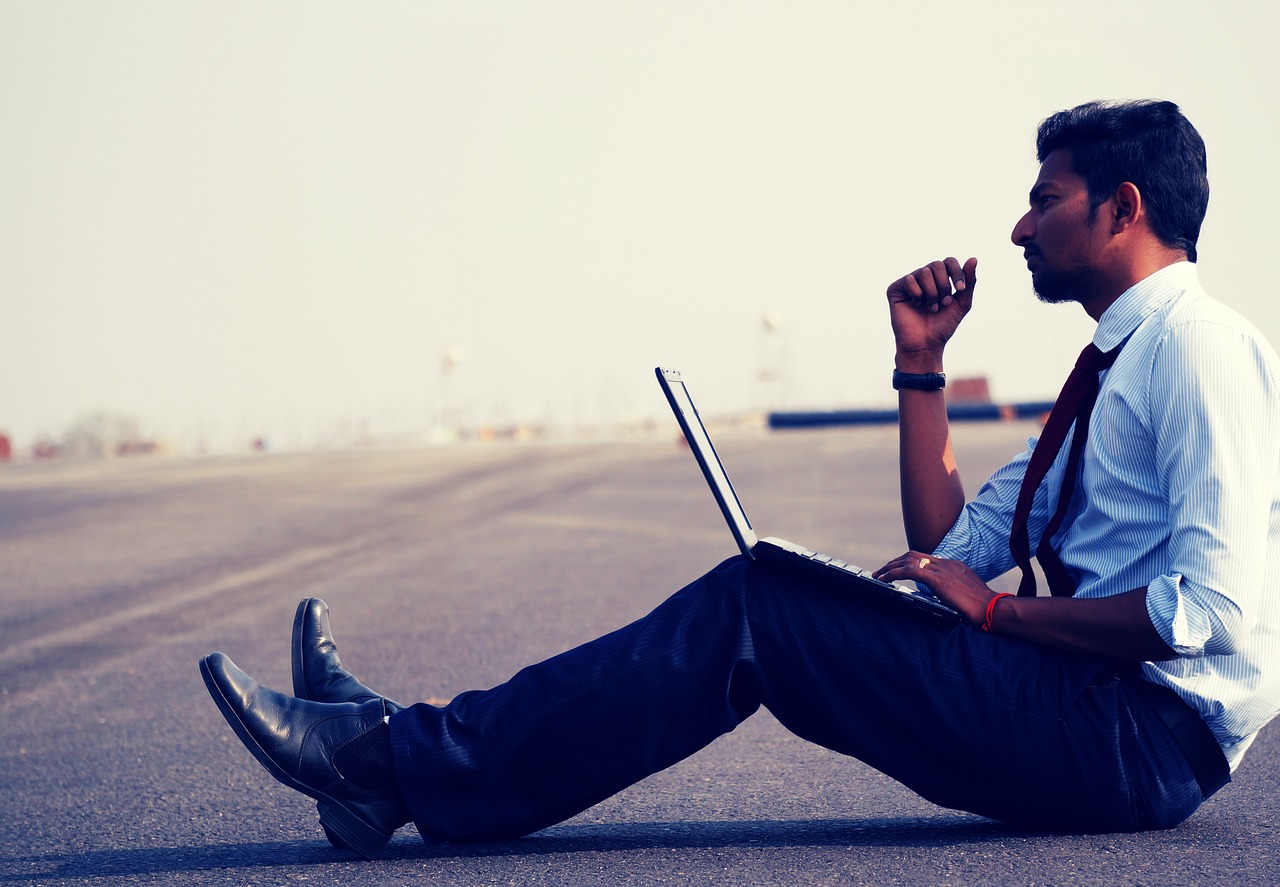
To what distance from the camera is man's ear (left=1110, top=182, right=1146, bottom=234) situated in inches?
113

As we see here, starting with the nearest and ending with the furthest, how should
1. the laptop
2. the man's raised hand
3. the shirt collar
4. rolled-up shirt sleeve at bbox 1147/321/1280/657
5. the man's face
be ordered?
rolled-up shirt sleeve at bbox 1147/321/1280/657 → the laptop → the shirt collar → the man's face → the man's raised hand

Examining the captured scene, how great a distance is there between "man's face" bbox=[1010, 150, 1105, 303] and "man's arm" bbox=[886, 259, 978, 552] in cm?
34

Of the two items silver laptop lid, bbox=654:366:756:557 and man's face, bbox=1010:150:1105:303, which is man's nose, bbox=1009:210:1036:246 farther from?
silver laptop lid, bbox=654:366:756:557

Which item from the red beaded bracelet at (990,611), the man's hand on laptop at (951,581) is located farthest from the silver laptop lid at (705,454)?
the red beaded bracelet at (990,611)

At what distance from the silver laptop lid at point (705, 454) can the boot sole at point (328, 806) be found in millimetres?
995

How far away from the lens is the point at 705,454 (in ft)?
9.46

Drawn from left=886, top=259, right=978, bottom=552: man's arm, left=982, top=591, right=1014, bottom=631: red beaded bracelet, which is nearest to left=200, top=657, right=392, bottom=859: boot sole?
left=982, top=591, right=1014, bottom=631: red beaded bracelet

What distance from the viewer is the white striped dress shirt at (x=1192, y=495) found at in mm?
2512

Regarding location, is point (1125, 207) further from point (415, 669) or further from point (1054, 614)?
point (415, 669)

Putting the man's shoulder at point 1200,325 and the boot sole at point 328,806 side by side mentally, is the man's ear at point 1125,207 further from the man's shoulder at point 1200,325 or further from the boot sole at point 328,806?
the boot sole at point 328,806

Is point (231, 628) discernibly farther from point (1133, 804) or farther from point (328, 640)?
point (1133, 804)

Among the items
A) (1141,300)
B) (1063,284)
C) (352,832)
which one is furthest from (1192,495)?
(352,832)

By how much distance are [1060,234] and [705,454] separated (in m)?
0.92

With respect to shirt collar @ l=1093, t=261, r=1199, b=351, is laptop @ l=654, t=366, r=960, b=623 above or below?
below
